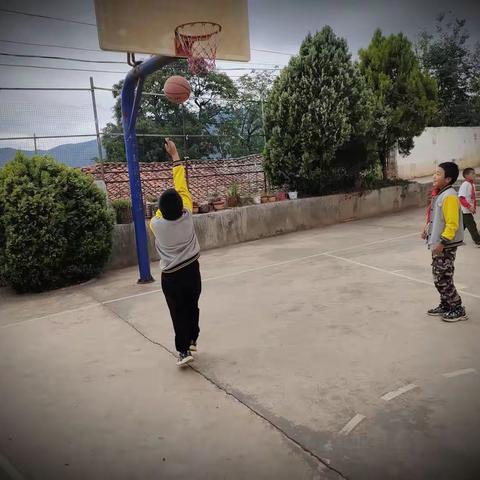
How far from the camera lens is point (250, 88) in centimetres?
2352

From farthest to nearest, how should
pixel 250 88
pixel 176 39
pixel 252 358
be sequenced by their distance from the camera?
pixel 250 88
pixel 176 39
pixel 252 358

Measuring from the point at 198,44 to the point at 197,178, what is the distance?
7.44 m

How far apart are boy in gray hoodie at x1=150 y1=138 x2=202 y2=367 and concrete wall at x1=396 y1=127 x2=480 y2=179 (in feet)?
49.4

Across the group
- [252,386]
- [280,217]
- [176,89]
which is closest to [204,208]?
[280,217]

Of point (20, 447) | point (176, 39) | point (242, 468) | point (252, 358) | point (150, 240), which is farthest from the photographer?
point (150, 240)

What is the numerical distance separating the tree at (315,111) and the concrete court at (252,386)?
4985mm

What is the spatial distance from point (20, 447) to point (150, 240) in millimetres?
5523

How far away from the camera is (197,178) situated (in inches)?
529

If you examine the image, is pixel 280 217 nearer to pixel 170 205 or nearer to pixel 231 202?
pixel 231 202

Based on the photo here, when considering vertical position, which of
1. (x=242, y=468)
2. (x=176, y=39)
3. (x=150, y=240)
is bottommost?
(x=242, y=468)

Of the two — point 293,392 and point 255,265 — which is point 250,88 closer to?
point 255,265

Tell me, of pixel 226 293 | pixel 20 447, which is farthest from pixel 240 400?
pixel 226 293

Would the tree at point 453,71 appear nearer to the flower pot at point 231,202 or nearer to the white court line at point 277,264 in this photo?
the white court line at point 277,264

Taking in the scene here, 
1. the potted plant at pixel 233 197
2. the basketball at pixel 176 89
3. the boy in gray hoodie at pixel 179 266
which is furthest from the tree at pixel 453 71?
the boy in gray hoodie at pixel 179 266
